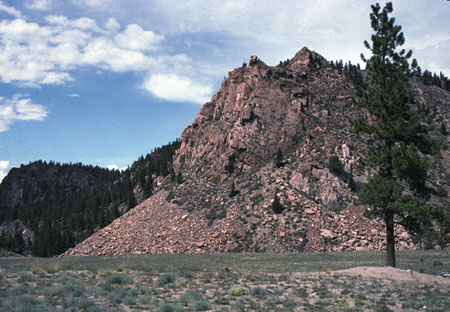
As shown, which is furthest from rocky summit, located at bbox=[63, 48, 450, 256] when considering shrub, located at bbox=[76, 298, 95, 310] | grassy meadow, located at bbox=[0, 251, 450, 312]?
shrub, located at bbox=[76, 298, 95, 310]

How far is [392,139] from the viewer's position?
2488 centimetres

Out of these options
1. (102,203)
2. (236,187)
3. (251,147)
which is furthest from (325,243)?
(102,203)

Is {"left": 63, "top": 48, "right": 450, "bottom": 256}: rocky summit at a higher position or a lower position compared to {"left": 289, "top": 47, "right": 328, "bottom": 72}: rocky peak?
lower

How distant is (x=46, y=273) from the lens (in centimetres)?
2031

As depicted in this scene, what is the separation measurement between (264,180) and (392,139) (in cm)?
4996

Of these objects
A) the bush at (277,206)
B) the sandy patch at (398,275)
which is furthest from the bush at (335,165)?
the sandy patch at (398,275)

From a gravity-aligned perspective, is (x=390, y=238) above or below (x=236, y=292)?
above

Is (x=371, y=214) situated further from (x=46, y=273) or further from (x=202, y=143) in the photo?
(x=202, y=143)

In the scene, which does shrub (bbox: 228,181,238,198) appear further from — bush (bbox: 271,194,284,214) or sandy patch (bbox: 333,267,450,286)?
sandy patch (bbox: 333,267,450,286)

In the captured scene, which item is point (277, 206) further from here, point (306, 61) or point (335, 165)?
point (306, 61)

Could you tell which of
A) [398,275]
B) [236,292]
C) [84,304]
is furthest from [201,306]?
[398,275]

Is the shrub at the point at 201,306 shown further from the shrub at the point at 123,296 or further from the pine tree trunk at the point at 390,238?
the pine tree trunk at the point at 390,238

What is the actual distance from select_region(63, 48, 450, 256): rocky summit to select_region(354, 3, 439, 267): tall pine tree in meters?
33.9

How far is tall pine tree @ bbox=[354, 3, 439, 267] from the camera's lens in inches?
912
